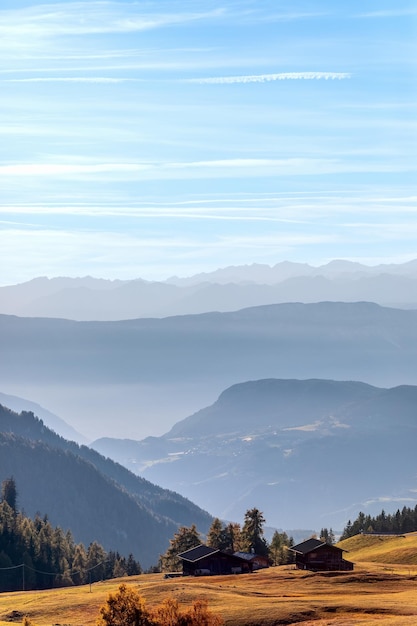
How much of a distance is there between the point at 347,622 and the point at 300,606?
1532cm

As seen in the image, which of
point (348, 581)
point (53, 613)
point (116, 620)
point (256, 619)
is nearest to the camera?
point (116, 620)

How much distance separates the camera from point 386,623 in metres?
119

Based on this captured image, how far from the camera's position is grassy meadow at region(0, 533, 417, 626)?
138 m

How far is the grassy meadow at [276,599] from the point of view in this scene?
138000 millimetres

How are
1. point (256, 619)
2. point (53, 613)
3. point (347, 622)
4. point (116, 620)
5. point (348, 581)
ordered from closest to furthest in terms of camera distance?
1. point (116, 620)
2. point (347, 622)
3. point (256, 619)
4. point (53, 613)
5. point (348, 581)

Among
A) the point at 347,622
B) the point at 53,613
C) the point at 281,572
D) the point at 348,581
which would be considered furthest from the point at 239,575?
the point at 347,622

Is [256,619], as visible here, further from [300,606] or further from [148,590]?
[148,590]

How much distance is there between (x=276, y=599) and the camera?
516 feet

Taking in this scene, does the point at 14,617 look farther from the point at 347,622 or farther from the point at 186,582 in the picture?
the point at 347,622

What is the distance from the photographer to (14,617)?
16538 cm

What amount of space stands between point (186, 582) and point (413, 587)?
34.8 metres

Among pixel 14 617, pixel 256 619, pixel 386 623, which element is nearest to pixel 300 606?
pixel 256 619

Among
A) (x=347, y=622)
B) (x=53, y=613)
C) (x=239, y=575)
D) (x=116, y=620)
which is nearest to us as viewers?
(x=116, y=620)

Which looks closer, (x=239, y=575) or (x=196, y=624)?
(x=196, y=624)
